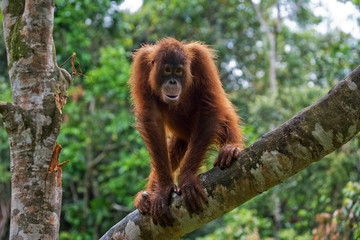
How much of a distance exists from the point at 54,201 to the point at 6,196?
654 centimetres

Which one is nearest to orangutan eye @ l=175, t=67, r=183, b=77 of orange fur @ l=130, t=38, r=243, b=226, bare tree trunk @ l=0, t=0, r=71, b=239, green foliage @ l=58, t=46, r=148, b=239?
orange fur @ l=130, t=38, r=243, b=226

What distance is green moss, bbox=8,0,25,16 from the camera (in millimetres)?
2372

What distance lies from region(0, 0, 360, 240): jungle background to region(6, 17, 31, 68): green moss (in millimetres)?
2170

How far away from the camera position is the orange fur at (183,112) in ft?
9.32

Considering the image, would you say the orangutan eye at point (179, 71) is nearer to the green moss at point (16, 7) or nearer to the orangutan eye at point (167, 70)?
the orangutan eye at point (167, 70)

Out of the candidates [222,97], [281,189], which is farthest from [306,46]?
[222,97]

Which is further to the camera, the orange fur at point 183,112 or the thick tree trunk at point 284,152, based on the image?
the orange fur at point 183,112

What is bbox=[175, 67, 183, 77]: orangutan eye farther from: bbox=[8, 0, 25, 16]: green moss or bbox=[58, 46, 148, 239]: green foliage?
bbox=[58, 46, 148, 239]: green foliage

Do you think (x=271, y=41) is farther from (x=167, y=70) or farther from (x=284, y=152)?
(x=284, y=152)

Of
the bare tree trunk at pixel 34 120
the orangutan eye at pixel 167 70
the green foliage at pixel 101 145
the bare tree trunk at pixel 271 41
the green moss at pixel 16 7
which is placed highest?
the bare tree trunk at pixel 271 41

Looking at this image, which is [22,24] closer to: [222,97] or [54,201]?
[54,201]

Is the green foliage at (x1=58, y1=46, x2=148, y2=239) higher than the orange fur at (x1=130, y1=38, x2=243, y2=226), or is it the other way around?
the green foliage at (x1=58, y1=46, x2=148, y2=239)

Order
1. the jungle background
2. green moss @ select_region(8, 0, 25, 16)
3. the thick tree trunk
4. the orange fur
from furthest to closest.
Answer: the jungle background
the orange fur
green moss @ select_region(8, 0, 25, 16)
the thick tree trunk

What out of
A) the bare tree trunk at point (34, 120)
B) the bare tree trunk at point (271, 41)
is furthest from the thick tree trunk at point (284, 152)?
the bare tree trunk at point (271, 41)
